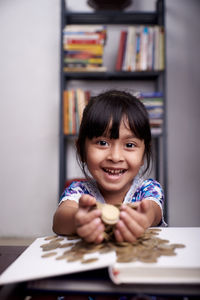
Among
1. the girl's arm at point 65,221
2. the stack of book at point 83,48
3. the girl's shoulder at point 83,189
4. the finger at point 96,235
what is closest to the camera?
the finger at point 96,235

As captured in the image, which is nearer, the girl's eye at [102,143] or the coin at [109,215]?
the coin at [109,215]

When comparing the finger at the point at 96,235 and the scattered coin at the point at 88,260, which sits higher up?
the finger at the point at 96,235

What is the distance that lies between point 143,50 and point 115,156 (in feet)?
5.05

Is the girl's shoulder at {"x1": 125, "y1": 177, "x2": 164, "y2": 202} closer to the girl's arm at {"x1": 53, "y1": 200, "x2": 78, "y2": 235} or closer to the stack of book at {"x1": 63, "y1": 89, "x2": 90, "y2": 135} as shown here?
the girl's arm at {"x1": 53, "y1": 200, "x2": 78, "y2": 235}

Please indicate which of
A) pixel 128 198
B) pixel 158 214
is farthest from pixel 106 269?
pixel 128 198

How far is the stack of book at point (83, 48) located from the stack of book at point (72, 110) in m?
0.20

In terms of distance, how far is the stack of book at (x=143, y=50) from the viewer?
2.14 meters

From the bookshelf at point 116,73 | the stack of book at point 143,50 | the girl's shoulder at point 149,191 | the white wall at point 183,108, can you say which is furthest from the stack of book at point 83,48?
the girl's shoulder at point 149,191

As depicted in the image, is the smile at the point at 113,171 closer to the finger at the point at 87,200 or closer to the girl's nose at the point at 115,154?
the girl's nose at the point at 115,154

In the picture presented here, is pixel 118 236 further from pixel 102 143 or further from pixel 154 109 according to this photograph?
pixel 154 109

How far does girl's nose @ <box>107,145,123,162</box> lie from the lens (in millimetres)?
831

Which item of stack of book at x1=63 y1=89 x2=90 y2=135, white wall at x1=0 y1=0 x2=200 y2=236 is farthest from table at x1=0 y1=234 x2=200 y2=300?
white wall at x1=0 y1=0 x2=200 y2=236

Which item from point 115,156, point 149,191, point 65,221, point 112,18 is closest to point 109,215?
point 65,221

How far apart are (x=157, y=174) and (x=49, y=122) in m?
1.07
